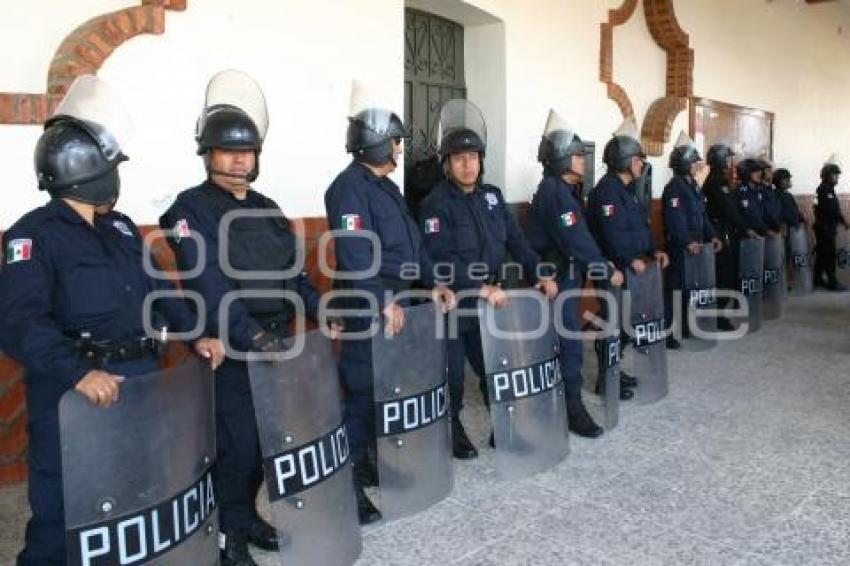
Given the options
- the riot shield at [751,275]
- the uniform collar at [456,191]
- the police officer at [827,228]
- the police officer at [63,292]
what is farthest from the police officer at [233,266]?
the police officer at [827,228]

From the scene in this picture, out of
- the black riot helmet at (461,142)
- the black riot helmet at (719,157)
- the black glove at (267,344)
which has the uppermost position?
the black riot helmet at (719,157)

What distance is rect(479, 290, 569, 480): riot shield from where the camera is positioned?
9.58ft

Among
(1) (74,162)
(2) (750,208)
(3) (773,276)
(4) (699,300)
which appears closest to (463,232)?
(1) (74,162)

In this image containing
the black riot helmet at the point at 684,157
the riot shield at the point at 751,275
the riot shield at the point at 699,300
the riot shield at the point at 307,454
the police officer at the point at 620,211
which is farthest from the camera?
the riot shield at the point at 751,275

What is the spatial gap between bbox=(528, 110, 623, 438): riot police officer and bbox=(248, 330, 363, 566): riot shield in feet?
5.49

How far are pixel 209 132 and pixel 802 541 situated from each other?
7.74ft

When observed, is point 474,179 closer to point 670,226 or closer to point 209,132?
point 209,132

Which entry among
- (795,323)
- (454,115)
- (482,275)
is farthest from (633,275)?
(795,323)

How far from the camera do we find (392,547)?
2463 mm

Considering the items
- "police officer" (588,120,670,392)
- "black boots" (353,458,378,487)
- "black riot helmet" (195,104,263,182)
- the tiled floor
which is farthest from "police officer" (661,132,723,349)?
"black riot helmet" (195,104,263,182)

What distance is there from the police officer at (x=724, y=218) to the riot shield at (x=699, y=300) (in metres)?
0.65

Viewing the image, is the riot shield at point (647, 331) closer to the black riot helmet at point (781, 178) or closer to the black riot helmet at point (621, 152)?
the black riot helmet at point (621, 152)

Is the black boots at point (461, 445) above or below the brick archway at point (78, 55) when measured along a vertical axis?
below

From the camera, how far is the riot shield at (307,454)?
2.01m
